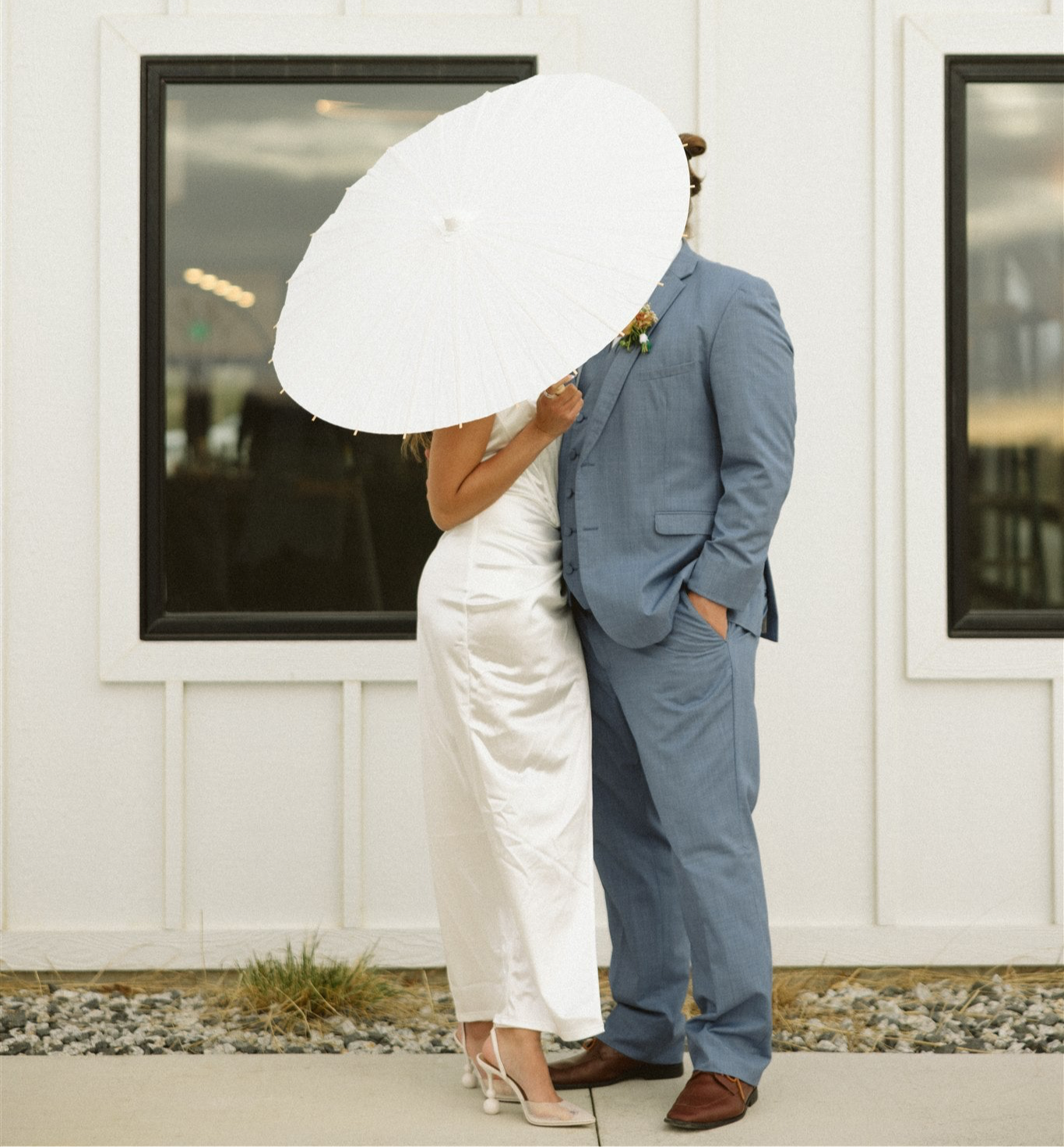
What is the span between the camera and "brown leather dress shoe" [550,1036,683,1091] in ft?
9.87

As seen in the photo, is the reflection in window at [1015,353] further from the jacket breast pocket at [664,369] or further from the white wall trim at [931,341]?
the jacket breast pocket at [664,369]

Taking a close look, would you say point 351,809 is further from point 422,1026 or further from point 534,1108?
point 534,1108

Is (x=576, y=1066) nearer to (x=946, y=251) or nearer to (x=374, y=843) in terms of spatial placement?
(x=374, y=843)

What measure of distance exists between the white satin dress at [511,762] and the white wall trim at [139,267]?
3.98 ft

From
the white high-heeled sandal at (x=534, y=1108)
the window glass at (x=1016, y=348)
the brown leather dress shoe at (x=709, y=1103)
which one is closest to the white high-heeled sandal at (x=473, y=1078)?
the white high-heeled sandal at (x=534, y=1108)

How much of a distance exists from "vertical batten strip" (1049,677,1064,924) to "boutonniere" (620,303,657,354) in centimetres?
206

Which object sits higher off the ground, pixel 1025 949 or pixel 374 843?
pixel 374 843

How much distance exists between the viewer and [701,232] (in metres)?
3.99

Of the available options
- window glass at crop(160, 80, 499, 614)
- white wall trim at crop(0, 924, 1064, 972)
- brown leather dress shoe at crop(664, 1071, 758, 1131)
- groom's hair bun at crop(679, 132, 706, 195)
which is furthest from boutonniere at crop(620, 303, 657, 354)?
white wall trim at crop(0, 924, 1064, 972)

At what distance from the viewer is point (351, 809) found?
403 cm

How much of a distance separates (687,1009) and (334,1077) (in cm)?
115

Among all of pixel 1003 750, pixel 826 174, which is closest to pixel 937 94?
pixel 826 174

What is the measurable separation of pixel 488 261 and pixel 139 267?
6.50ft

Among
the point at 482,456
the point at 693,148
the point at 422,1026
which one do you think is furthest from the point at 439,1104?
the point at 693,148
